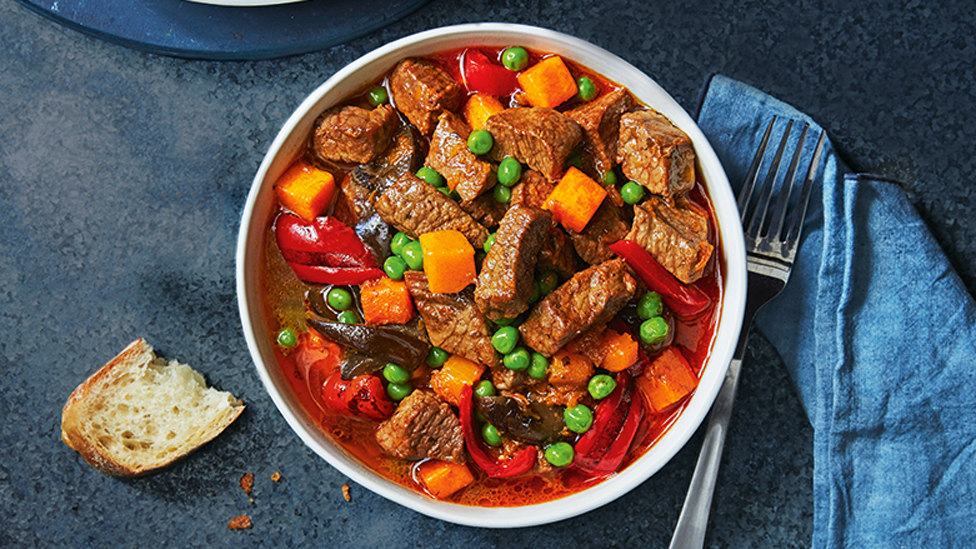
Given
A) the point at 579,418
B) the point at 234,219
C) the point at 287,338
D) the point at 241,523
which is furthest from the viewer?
the point at 241,523

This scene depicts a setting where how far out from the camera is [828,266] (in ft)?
9.74

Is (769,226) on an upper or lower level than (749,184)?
lower

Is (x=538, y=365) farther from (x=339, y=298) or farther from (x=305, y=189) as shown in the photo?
(x=305, y=189)

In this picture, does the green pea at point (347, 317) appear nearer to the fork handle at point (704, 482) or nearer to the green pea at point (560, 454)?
the green pea at point (560, 454)

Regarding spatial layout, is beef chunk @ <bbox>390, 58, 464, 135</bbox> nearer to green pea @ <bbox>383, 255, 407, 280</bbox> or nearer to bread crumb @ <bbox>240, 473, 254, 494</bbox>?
green pea @ <bbox>383, 255, 407, 280</bbox>

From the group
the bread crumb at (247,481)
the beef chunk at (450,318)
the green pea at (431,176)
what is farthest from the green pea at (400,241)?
the bread crumb at (247,481)

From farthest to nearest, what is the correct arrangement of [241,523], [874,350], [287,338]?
[241,523]
[874,350]
[287,338]

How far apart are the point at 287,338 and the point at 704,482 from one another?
80.6 inches

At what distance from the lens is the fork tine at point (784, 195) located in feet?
9.41

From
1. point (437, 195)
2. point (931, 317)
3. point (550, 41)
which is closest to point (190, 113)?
point (437, 195)

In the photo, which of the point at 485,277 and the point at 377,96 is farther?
the point at 377,96

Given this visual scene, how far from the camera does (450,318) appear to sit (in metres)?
2.80

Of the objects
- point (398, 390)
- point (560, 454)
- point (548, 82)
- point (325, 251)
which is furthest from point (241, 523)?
point (548, 82)

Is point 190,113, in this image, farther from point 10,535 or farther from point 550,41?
point 10,535
